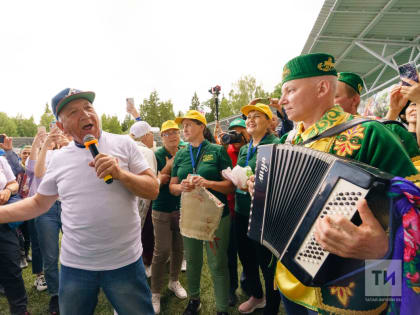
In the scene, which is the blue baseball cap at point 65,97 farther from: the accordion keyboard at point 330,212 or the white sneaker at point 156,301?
the white sneaker at point 156,301

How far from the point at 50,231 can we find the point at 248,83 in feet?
141

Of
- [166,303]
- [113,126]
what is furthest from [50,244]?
[113,126]

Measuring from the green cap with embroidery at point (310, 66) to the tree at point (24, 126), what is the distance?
76914mm

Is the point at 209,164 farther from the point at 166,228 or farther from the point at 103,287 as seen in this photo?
the point at 103,287

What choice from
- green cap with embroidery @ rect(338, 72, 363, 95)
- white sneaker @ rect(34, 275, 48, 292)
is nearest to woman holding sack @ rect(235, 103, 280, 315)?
green cap with embroidery @ rect(338, 72, 363, 95)

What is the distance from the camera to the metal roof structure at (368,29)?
8031 mm

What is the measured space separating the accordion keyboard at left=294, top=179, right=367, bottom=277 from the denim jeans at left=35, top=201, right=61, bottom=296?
134 inches

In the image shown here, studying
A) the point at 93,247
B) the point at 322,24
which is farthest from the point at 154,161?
the point at 322,24

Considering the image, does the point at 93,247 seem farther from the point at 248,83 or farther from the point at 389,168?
the point at 248,83

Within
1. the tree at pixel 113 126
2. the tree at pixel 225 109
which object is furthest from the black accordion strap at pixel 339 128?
the tree at pixel 113 126

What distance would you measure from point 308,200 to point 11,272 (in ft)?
11.0

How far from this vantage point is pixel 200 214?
2.71 m

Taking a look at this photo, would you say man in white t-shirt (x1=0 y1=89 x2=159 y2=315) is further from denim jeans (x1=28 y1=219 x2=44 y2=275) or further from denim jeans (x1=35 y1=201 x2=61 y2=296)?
denim jeans (x1=28 y1=219 x2=44 y2=275)

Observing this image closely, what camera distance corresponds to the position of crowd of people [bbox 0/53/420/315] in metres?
1.19
